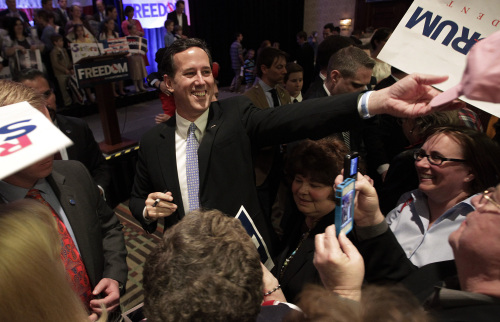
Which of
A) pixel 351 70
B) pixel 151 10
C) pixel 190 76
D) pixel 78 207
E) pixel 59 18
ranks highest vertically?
pixel 151 10

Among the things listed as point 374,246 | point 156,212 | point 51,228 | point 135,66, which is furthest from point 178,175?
point 135,66

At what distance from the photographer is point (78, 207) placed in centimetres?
129

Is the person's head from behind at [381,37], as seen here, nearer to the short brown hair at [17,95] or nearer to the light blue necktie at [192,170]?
the light blue necktie at [192,170]

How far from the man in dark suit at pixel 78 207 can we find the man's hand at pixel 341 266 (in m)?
0.85

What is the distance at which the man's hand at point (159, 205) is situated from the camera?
135cm

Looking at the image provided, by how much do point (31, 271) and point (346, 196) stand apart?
2.40ft

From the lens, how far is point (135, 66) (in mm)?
Answer: 7812

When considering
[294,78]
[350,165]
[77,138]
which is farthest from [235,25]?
[350,165]

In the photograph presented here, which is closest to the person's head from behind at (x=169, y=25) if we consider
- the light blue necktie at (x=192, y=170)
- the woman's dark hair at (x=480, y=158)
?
the light blue necktie at (x=192, y=170)

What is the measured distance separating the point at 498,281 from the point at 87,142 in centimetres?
233

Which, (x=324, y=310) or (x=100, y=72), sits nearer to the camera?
(x=324, y=310)

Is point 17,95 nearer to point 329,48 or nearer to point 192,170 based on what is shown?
point 192,170

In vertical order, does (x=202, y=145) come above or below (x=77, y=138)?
above

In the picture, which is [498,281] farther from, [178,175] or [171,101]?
[171,101]
